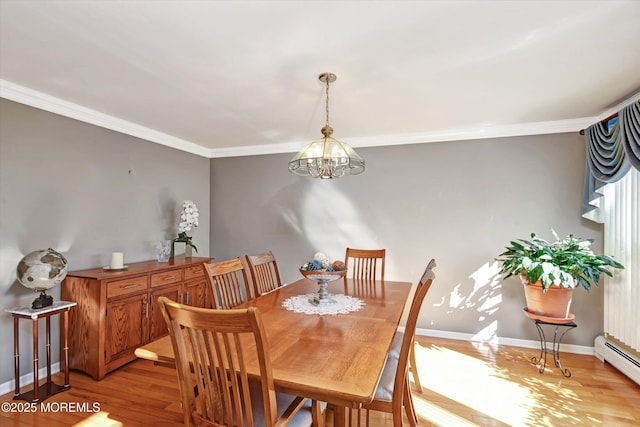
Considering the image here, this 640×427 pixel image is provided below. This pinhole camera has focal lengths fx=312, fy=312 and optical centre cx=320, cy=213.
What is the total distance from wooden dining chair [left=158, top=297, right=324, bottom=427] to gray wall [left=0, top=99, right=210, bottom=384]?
2.11 meters

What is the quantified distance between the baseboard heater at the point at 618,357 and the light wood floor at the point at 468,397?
7 cm

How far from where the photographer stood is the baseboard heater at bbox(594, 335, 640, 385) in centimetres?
249

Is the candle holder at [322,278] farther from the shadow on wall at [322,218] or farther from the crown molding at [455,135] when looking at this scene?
the crown molding at [455,135]

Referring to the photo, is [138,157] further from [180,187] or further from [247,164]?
[247,164]

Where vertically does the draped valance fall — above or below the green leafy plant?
above

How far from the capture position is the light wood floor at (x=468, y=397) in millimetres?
2055

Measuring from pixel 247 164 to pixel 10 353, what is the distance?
2.99 metres

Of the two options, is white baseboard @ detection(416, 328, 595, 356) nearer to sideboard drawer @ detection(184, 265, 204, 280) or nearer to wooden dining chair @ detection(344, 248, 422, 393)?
wooden dining chair @ detection(344, 248, 422, 393)

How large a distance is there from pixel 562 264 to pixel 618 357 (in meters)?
0.95

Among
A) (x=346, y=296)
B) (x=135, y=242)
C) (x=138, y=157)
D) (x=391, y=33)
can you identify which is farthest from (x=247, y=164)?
(x=391, y=33)

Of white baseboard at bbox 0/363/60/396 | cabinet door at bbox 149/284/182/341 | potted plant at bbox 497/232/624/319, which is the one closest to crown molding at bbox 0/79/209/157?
cabinet door at bbox 149/284/182/341

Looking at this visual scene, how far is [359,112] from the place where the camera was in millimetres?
2953

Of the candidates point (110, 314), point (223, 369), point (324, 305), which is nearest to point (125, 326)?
point (110, 314)

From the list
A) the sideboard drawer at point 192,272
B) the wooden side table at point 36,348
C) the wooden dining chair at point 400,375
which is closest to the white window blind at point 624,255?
the wooden dining chair at point 400,375
